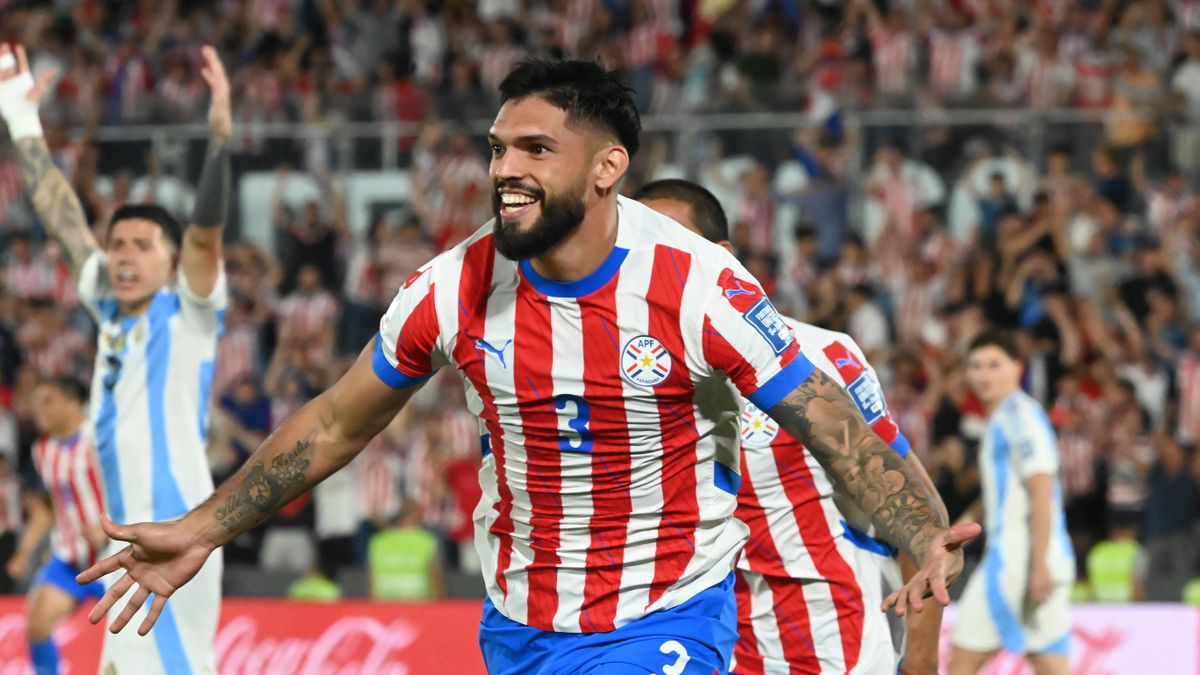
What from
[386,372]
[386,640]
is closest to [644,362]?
[386,372]

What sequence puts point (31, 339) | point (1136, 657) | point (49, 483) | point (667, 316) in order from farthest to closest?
point (31, 339)
point (1136, 657)
point (49, 483)
point (667, 316)

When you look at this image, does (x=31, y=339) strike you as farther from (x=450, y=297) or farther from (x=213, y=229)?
(x=450, y=297)

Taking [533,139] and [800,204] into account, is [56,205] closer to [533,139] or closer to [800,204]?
[533,139]

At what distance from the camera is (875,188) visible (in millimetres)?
14766

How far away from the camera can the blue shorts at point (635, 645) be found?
14.0 feet

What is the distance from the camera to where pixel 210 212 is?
6297mm

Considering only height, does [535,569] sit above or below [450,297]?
below

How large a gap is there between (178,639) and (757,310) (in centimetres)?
300

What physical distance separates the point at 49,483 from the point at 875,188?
26.5ft

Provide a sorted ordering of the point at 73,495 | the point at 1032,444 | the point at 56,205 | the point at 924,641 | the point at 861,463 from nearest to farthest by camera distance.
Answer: the point at 861,463, the point at 924,641, the point at 56,205, the point at 73,495, the point at 1032,444

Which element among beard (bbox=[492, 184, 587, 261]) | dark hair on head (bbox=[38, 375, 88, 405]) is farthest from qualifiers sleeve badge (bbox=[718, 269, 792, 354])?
dark hair on head (bbox=[38, 375, 88, 405])

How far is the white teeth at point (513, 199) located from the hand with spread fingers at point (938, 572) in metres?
1.23

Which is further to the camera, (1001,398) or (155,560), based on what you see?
(1001,398)

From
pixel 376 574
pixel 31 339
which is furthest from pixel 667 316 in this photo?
pixel 31 339
